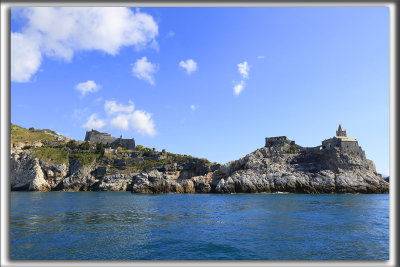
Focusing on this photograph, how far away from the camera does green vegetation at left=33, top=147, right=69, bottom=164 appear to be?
253 feet

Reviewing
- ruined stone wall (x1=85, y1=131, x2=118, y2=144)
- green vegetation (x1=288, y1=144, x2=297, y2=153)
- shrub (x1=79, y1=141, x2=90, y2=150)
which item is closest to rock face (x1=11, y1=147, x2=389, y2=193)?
green vegetation (x1=288, y1=144, x2=297, y2=153)

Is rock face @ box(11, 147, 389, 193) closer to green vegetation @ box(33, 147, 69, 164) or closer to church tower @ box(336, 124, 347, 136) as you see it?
green vegetation @ box(33, 147, 69, 164)

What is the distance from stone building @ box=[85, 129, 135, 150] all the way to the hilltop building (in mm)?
63796

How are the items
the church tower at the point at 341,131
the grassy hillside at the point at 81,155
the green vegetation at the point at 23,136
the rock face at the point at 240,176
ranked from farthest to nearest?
the green vegetation at the point at 23,136 → the grassy hillside at the point at 81,155 → the church tower at the point at 341,131 → the rock face at the point at 240,176

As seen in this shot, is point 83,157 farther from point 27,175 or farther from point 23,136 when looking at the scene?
point 23,136

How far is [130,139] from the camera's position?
111m

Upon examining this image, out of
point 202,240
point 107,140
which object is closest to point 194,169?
point 107,140

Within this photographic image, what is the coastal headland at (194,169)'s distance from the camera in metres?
55.2

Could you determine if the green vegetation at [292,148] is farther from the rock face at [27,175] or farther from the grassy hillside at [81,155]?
the rock face at [27,175]

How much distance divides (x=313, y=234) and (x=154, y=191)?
52550 mm

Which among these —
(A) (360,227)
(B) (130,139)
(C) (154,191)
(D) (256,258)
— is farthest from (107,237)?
(B) (130,139)

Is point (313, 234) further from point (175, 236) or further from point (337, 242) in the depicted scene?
point (175, 236)

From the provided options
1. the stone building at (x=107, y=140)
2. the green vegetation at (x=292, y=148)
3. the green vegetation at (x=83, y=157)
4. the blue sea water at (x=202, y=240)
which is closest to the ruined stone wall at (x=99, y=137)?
the stone building at (x=107, y=140)

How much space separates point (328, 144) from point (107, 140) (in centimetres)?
9090
